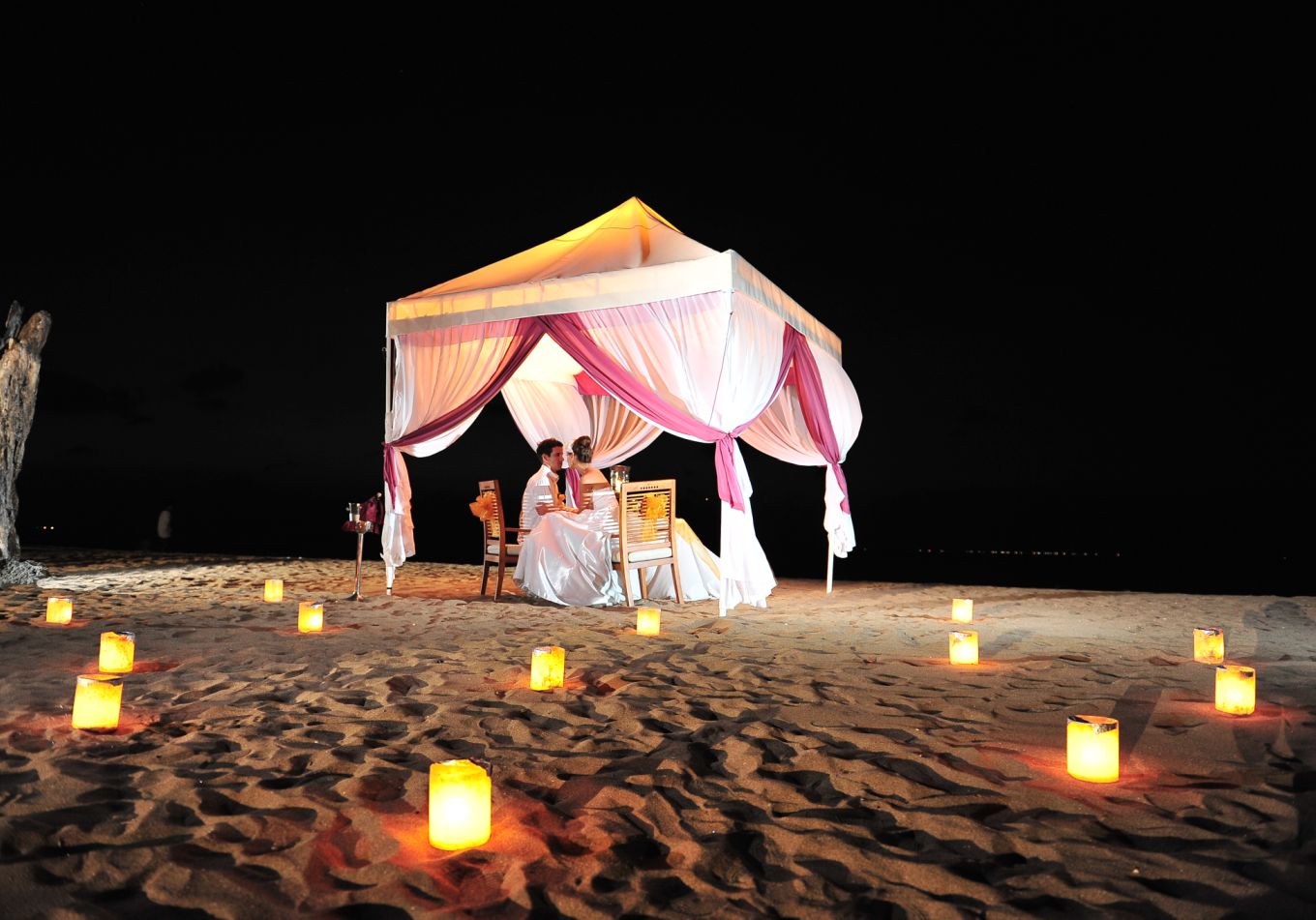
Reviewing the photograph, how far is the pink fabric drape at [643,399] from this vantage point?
18.0 ft

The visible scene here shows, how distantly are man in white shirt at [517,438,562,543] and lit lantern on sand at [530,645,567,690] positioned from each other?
3.15 meters

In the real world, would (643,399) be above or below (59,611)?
above

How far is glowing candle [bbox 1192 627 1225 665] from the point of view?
3719mm

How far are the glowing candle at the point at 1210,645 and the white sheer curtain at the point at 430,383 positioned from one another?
4660 millimetres

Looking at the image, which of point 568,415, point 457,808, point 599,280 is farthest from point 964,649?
point 568,415

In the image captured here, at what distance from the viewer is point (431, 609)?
18.2ft

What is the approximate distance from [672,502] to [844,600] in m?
1.58

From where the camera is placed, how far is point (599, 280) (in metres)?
5.79

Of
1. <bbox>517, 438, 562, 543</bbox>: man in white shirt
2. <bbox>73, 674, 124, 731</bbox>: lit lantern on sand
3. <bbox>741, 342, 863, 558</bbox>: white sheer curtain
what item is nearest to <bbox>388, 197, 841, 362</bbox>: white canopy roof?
<bbox>741, 342, 863, 558</bbox>: white sheer curtain

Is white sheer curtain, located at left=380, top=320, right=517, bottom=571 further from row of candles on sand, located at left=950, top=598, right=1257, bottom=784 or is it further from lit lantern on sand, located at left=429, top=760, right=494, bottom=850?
lit lantern on sand, located at left=429, top=760, right=494, bottom=850

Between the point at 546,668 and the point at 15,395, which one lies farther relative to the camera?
the point at 15,395

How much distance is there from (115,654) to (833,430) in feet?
18.3

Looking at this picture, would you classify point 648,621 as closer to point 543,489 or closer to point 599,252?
point 543,489

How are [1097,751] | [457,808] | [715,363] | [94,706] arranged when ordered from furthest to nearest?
[715,363]
[94,706]
[1097,751]
[457,808]
